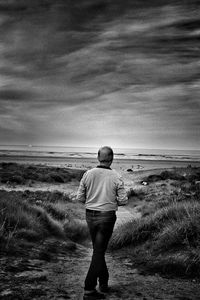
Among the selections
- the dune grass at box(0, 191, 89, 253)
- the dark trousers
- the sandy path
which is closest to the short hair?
the dark trousers

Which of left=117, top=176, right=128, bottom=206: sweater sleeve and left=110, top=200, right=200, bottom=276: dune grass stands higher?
left=117, top=176, right=128, bottom=206: sweater sleeve

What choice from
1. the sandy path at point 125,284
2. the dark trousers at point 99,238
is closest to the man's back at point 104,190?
the dark trousers at point 99,238

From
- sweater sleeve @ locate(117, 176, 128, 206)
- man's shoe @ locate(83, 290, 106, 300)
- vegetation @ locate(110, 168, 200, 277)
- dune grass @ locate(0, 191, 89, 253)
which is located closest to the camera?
man's shoe @ locate(83, 290, 106, 300)

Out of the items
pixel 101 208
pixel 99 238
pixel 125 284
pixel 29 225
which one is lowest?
pixel 125 284

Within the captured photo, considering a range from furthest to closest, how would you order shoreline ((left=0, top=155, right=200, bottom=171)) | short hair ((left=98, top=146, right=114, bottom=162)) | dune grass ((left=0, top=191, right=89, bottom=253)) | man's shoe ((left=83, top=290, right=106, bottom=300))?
shoreline ((left=0, top=155, right=200, bottom=171)) < dune grass ((left=0, top=191, right=89, bottom=253)) < short hair ((left=98, top=146, right=114, bottom=162)) < man's shoe ((left=83, top=290, right=106, bottom=300))

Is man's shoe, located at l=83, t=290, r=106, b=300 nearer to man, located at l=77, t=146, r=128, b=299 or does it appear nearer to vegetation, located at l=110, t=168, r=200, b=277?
man, located at l=77, t=146, r=128, b=299

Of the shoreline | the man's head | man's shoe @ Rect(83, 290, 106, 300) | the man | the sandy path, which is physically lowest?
the sandy path

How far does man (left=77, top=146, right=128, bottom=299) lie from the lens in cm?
482

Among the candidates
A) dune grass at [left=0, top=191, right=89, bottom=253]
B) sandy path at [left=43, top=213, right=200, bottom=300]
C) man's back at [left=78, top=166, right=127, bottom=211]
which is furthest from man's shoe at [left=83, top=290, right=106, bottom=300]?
dune grass at [left=0, top=191, right=89, bottom=253]

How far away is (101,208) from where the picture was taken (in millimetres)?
4875

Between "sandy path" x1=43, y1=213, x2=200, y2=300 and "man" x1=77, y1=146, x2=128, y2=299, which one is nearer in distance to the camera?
"man" x1=77, y1=146, x2=128, y2=299

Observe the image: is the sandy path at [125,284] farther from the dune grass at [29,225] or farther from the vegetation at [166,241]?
the dune grass at [29,225]

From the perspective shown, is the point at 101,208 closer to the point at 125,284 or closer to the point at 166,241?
the point at 125,284

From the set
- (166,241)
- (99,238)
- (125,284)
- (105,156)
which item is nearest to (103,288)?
(125,284)
